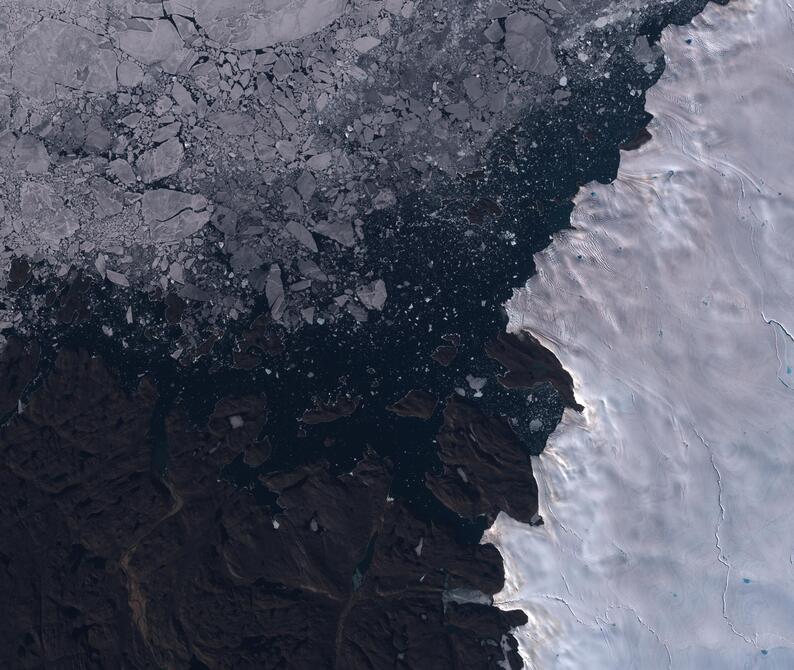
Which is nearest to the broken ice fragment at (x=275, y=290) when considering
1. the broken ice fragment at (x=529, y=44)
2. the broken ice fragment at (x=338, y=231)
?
the broken ice fragment at (x=338, y=231)

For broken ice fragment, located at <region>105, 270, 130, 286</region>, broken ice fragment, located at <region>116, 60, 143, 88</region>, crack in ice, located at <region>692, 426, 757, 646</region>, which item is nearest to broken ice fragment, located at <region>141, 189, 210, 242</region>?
broken ice fragment, located at <region>105, 270, 130, 286</region>

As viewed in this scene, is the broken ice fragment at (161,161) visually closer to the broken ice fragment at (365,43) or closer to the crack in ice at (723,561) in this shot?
the broken ice fragment at (365,43)

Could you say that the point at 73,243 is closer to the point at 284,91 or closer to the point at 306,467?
the point at 284,91

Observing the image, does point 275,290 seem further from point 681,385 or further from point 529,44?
point 681,385

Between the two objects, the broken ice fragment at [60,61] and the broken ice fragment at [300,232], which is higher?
the broken ice fragment at [60,61]

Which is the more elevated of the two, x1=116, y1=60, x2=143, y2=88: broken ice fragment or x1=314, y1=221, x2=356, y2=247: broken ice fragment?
x1=116, y1=60, x2=143, y2=88: broken ice fragment

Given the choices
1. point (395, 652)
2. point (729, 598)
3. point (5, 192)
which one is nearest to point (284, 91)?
point (5, 192)

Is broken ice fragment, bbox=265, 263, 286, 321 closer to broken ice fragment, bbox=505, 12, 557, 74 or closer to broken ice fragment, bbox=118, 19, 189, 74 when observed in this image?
broken ice fragment, bbox=118, 19, 189, 74

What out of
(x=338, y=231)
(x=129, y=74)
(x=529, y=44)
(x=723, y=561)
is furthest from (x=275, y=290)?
(x=723, y=561)
